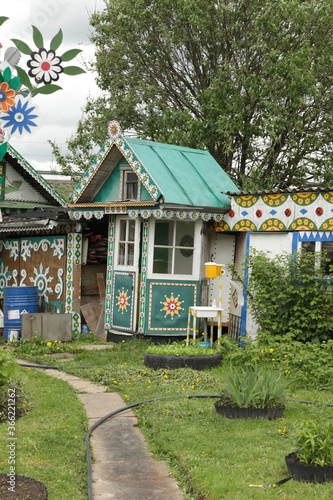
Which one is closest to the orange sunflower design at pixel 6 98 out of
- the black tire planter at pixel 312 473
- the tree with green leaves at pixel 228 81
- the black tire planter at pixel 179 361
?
the black tire planter at pixel 312 473

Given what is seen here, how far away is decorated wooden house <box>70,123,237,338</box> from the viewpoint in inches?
428

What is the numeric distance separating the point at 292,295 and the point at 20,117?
7586 millimetres

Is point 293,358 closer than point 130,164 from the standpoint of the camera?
Yes

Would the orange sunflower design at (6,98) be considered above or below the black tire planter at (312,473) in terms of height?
above

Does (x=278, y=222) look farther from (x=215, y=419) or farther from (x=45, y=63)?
(x=45, y=63)

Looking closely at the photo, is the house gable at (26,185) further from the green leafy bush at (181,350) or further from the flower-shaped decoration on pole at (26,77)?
the flower-shaped decoration on pole at (26,77)

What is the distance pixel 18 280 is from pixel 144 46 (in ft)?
29.6

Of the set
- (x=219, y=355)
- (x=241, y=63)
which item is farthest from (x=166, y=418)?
(x=241, y=63)

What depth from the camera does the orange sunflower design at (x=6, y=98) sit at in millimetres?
2539

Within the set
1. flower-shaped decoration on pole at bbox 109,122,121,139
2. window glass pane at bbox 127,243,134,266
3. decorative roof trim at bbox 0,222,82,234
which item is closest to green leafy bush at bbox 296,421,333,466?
window glass pane at bbox 127,243,134,266

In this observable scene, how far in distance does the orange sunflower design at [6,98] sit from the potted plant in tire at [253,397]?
4.43 m

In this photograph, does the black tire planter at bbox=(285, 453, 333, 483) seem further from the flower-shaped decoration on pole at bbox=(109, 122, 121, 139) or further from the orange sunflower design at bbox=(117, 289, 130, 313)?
the flower-shaped decoration on pole at bbox=(109, 122, 121, 139)

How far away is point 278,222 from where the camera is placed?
33.6 ft

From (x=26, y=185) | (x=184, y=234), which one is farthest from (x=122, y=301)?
(x=26, y=185)
